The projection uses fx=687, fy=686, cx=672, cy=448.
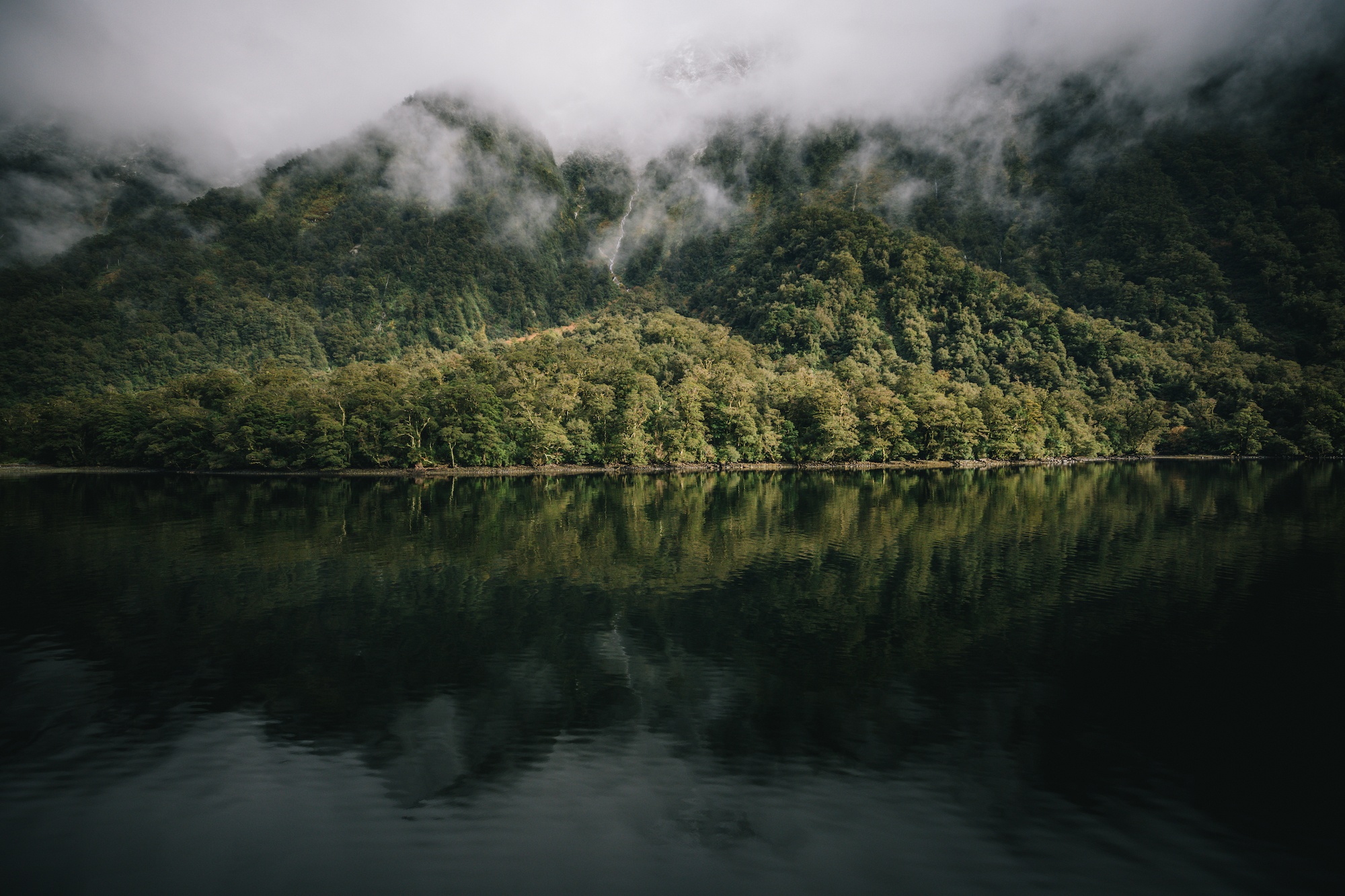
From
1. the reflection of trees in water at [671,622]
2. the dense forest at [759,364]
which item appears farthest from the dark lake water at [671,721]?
the dense forest at [759,364]

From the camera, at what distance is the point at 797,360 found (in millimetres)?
133750

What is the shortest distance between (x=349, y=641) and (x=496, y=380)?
277 ft

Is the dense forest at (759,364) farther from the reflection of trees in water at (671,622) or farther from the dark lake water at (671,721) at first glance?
the dark lake water at (671,721)

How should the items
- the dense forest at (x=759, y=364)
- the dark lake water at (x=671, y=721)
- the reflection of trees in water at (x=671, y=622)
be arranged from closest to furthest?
the dark lake water at (x=671, y=721) → the reflection of trees in water at (x=671, y=622) → the dense forest at (x=759, y=364)

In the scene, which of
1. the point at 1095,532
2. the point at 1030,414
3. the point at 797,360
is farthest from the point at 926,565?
the point at 797,360

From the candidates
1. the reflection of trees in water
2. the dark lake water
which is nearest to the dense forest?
the reflection of trees in water

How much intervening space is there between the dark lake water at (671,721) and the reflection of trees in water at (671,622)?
0.41 ft

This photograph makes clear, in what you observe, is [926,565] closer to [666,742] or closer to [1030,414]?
[666,742]

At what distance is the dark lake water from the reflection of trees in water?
0.13m

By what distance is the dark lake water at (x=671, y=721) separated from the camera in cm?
995

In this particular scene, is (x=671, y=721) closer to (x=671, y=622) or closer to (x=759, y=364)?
(x=671, y=622)

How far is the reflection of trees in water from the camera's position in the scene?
46.0ft

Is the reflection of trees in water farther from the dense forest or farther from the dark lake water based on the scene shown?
the dense forest

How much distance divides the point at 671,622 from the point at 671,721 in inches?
259
